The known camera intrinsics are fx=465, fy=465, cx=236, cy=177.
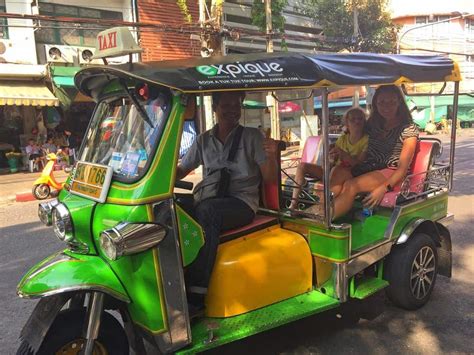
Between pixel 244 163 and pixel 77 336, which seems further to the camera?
pixel 244 163

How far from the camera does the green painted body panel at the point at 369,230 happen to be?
370 cm

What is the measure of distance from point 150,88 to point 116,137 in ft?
1.32

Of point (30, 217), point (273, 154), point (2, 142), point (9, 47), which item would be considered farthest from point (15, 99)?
point (273, 154)

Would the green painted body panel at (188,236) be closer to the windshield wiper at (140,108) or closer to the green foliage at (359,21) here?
the windshield wiper at (140,108)

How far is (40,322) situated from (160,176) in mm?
979

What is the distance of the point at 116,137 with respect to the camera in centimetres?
284

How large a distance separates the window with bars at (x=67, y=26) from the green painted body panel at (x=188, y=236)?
493 inches

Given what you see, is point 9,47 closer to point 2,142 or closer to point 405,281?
point 2,142

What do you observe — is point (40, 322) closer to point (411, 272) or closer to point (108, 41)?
point (108, 41)

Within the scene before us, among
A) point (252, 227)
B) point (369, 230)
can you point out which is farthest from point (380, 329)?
point (252, 227)

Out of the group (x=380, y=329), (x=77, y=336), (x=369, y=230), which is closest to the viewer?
(x=77, y=336)

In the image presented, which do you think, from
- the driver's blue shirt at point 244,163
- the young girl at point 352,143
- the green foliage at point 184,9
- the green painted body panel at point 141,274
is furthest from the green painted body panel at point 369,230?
the green foliage at point 184,9

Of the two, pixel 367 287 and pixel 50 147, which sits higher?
pixel 50 147

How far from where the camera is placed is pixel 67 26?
1406cm
